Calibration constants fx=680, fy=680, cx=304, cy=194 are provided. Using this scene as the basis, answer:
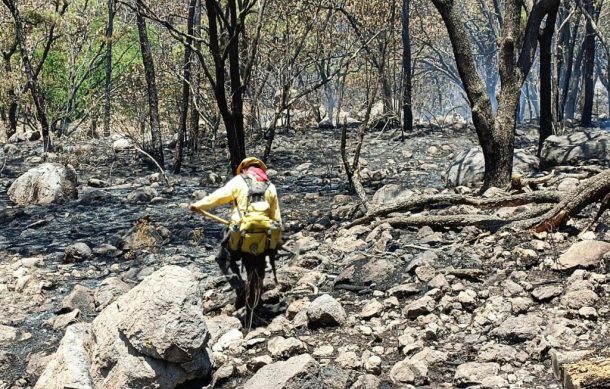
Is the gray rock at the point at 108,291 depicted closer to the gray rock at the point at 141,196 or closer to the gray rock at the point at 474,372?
the gray rock at the point at 474,372

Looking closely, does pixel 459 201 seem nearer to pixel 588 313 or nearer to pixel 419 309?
pixel 419 309

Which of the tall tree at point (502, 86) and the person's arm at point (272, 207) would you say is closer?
the person's arm at point (272, 207)

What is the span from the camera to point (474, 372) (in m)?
4.48

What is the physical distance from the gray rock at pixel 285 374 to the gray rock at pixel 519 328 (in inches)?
55.3

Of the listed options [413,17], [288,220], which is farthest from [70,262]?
Result: [413,17]

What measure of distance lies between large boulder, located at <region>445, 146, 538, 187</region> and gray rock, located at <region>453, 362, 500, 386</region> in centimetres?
675

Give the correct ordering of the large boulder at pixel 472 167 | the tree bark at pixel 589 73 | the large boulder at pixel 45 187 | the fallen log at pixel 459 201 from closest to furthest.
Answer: the fallen log at pixel 459 201 < the large boulder at pixel 472 167 < the large boulder at pixel 45 187 < the tree bark at pixel 589 73

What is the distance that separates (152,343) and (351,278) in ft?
7.80

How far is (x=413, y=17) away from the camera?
2733 centimetres

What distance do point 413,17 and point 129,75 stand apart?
1192cm

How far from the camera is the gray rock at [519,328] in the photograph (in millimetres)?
4891

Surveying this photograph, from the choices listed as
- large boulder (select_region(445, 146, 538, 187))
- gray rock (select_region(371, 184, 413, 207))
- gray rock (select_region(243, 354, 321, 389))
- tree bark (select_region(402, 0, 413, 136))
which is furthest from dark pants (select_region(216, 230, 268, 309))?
tree bark (select_region(402, 0, 413, 136))

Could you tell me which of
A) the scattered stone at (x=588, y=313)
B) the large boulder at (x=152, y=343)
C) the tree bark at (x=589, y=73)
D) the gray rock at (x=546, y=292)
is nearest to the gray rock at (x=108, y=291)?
the large boulder at (x=152, y=343)

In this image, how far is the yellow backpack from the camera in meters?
5.61
